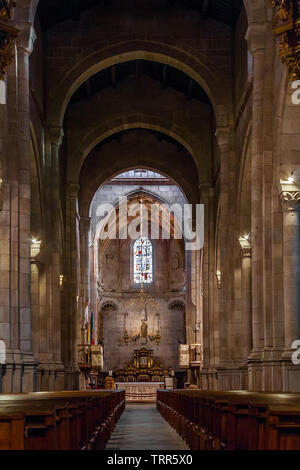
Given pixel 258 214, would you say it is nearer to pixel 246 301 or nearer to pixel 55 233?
pixel 246 301

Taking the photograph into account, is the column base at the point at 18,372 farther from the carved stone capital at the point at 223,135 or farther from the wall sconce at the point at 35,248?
the carved stone capital at the point at 223,135

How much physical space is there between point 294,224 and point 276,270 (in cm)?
111

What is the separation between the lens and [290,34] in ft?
33.6

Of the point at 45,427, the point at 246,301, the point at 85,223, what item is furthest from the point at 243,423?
the point at 85,223

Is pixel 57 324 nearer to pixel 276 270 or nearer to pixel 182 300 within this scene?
pixel 276 270


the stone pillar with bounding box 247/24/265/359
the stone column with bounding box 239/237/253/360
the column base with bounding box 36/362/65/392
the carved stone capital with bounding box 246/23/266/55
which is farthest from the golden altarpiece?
the carved stone capital with bounding box 246/23/266/55

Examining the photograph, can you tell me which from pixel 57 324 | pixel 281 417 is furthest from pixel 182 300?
pixel 281 417

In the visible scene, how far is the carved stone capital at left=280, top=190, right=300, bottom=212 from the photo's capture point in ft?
50.6

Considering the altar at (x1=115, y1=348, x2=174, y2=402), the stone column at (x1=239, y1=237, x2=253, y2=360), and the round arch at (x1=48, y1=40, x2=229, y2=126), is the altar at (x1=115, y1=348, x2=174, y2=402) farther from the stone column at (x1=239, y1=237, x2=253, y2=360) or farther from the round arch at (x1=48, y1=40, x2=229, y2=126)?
the round arch at (x1=48, y1=40, x2=229, y2=126)

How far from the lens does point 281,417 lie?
527cm

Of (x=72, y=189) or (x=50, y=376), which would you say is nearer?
(x=50, y=376)

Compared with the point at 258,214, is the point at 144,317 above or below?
below

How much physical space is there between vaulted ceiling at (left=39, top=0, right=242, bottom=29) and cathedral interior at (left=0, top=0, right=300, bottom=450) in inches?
2.5

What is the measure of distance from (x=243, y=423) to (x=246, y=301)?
16.2m
